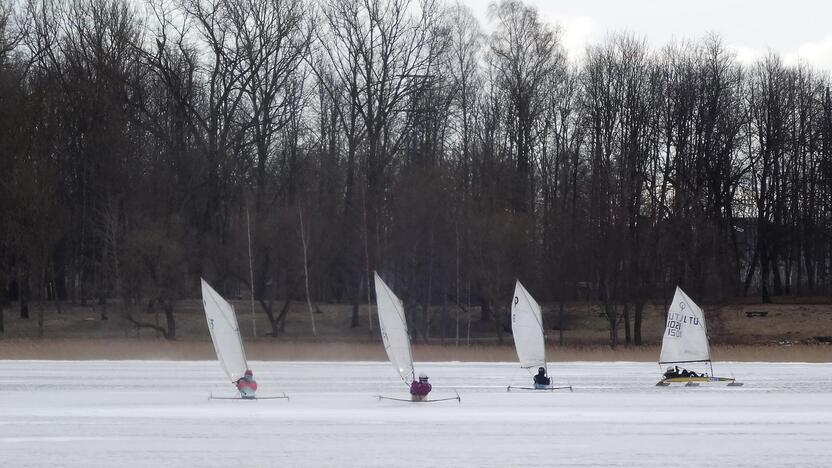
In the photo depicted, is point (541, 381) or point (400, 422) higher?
point (541, 381)

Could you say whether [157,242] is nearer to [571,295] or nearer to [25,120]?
[25,120]

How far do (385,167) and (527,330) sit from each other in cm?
3118

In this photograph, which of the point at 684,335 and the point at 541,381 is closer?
the point at 541,381

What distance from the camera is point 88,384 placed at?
3447 cm

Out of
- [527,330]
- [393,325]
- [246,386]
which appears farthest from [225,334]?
[527,330]

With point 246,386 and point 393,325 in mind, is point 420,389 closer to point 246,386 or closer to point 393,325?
point 393,325

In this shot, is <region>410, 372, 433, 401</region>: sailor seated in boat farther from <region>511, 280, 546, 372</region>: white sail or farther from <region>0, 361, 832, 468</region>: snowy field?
<region>511, 280, 546, 372</region>: white sail

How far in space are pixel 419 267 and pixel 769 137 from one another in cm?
2173

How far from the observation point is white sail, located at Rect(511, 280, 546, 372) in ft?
118

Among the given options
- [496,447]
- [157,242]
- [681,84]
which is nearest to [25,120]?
[157,242]

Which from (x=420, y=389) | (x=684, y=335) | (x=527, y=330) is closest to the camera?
(x=420, y=389)

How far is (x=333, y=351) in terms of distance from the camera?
51375mm

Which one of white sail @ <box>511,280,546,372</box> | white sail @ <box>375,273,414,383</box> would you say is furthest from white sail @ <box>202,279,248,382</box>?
white sail @ <box>511,280,546,372</box>

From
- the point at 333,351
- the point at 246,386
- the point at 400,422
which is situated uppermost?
the point at 333,351
